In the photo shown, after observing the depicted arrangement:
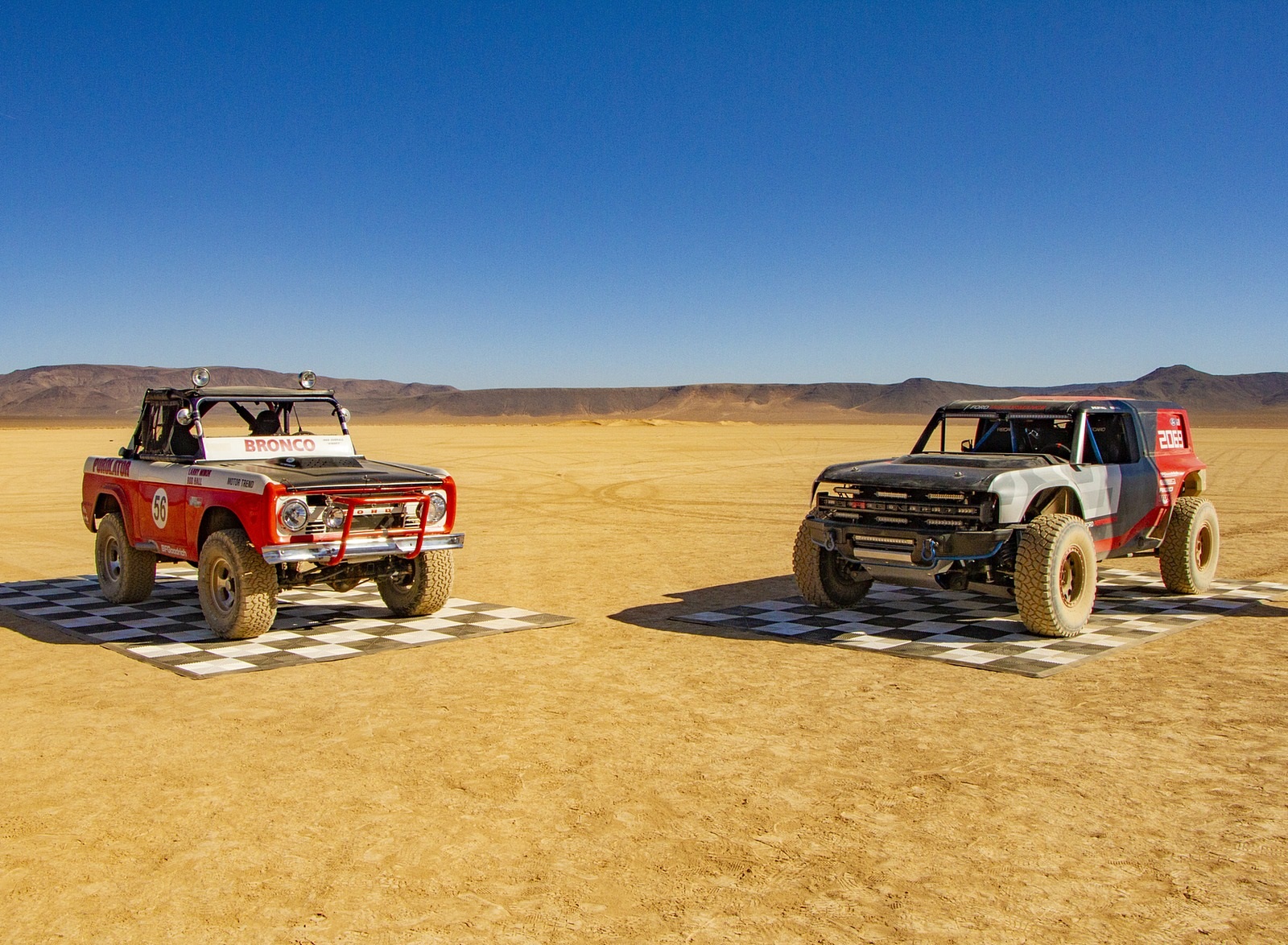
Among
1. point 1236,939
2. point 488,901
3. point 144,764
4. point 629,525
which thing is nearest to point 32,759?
point 144,764

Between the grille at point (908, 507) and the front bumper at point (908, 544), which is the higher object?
the grille at point (908, 507)

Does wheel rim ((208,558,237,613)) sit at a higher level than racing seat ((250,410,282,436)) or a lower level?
lower

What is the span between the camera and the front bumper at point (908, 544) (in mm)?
9023

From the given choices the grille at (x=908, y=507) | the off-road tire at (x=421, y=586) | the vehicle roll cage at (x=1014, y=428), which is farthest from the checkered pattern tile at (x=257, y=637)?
the vehicle roll cage at (x=1014, y=428)

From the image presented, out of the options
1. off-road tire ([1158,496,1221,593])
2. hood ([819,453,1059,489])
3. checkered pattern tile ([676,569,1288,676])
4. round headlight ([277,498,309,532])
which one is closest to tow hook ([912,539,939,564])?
hood ([819,453,1059,489])

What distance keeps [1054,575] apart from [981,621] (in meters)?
1.23

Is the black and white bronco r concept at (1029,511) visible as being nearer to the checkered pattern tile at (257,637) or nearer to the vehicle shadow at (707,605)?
the vehicle shadow at (707,605)

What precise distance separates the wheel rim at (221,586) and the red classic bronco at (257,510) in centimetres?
1

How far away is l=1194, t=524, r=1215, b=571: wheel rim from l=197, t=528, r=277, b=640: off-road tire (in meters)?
9.21

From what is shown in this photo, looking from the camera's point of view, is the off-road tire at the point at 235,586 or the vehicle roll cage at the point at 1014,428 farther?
the vehicle roll cage at the point at 1014,428

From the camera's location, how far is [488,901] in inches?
174

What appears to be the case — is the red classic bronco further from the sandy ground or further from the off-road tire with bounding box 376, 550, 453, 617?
the sandy ground

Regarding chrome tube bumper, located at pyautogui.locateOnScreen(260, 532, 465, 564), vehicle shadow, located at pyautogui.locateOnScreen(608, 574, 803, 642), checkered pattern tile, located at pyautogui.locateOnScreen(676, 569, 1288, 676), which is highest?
chrome tube bumper, located at pyautogui.locateOnScreen(260, 532, 465, 564)

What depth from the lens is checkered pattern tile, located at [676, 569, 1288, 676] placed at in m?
8.76
